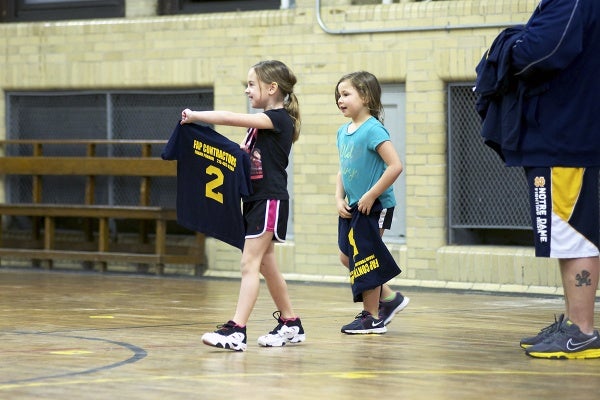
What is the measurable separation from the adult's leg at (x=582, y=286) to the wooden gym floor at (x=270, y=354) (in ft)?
0.92

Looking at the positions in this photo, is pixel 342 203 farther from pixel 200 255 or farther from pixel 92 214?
pixel 92 214

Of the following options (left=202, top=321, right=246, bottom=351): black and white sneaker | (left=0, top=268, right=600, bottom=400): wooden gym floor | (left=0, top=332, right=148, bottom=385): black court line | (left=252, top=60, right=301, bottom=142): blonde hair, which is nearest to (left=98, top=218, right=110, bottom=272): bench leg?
(left=0, top=268, right=600, bottom=400): wooden gym floor

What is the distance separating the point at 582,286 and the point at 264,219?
6.08 feet

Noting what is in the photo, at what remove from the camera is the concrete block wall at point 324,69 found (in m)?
13.9

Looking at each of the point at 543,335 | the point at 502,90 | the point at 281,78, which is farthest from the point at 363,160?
the point at 543,335

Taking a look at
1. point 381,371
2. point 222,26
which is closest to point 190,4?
point 222,26

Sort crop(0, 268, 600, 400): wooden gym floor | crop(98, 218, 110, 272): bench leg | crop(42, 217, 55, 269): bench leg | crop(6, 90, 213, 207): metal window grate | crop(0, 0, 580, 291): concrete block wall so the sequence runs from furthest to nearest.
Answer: crop(42, 217, 55, 269): bench leg < crop(6, 90, 213, 207): metal window grate < crop(98, 218, 110, 272): bench leg < crop(0, 0, 580, 291): concrete block wall < crop(0, 268, 600, 400): wooden gym floor

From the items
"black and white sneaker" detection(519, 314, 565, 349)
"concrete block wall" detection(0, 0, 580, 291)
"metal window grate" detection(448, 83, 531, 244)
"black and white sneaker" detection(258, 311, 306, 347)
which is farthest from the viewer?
"metal window grate" detection(448, 83, 531, 244)

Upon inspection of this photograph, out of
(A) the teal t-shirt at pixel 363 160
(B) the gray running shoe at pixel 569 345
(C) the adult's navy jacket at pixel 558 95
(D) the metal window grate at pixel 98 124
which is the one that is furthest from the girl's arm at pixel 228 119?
(D) the metal window grate at pixel 98 124

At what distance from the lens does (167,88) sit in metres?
16.0

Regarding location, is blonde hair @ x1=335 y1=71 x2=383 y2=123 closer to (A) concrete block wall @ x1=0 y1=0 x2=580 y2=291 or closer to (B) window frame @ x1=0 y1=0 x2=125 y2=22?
(A) concrete block wall @ x1=0 y1=0 x2=580 y2=291

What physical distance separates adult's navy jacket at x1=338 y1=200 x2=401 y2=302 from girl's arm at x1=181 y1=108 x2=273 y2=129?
3.69 ft

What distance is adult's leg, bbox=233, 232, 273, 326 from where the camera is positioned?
8062 millimetres

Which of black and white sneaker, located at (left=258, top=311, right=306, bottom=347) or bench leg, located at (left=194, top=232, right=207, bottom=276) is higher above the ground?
black and white sneaker, located at (left=258, top=311, right=306, bottom=347)
